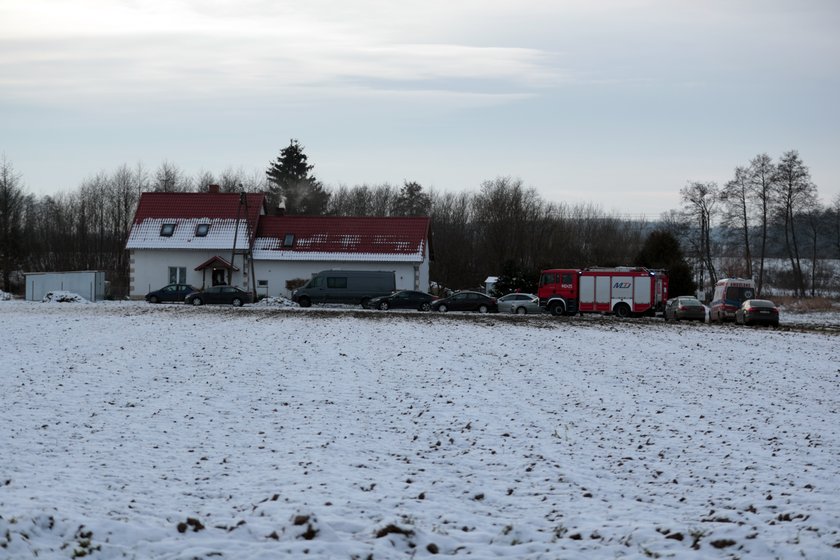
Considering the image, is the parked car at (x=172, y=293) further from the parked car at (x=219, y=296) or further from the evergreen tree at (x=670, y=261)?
the evergreen tree at (x=670, y=261)

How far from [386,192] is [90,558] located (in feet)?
340

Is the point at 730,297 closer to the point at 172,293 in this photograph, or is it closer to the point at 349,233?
the point at 349,233

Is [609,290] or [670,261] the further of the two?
[670,261]

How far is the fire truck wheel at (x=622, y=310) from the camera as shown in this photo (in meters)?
45.1

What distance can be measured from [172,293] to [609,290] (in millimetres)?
26014

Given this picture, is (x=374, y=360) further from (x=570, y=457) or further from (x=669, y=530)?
(x=669, y=530)

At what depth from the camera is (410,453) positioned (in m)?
11.7

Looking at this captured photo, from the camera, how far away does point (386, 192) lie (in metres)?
110

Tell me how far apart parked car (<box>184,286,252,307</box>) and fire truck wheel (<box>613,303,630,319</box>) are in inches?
835

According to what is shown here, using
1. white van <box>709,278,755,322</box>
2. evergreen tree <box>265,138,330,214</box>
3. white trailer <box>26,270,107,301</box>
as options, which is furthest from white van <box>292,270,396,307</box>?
evergreen tree <box>265,138,330,214</box>

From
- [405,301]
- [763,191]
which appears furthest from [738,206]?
[405,301]

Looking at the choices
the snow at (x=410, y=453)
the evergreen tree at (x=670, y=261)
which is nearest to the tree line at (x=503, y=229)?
the evergreen tree at (x=670, y=261)

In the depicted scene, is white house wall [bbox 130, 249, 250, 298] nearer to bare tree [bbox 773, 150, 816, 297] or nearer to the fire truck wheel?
the fire truck wheel

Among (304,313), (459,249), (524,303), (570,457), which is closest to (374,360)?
(570,457)
